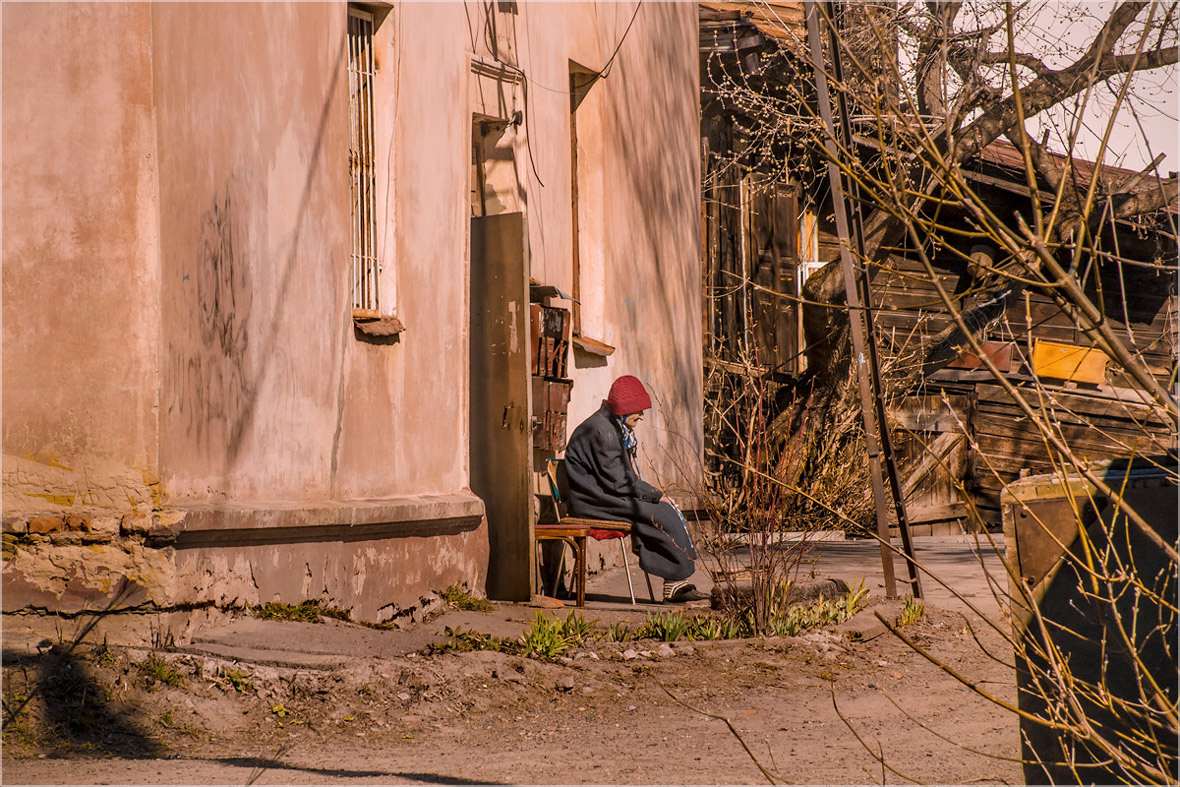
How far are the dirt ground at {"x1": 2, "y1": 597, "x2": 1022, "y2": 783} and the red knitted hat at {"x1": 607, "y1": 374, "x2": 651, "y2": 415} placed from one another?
256 cm

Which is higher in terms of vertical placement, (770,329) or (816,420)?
(770,329)

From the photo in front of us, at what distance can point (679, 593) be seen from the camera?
26.6 feet

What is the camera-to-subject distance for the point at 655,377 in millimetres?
10812

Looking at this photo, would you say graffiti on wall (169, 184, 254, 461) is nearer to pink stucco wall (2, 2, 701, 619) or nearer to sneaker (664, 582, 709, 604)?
pink stucco wall (2, 2, 701, 619)

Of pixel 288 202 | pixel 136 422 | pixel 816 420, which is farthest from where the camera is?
pixel 816 420

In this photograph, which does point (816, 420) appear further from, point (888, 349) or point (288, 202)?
point (288, 202)

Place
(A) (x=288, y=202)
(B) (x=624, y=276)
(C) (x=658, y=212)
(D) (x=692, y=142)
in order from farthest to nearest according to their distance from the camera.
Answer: (D) (x=692, y=142) < (C) (x=658, y=212) < (B) (x=624, y=276) < (A) (x=288, y=202)

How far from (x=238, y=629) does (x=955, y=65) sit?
10.6 metres

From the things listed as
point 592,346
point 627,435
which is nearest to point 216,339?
point 627,435

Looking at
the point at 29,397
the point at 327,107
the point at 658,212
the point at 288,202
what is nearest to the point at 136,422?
the point at 29,397

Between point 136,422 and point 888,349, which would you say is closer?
point 136,422

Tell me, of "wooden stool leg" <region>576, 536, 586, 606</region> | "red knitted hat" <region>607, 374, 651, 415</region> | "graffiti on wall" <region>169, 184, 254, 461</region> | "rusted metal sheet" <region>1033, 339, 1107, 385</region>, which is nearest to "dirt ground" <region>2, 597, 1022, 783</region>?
"graffiti on wall" <region>169, 184, 254, 461</region>

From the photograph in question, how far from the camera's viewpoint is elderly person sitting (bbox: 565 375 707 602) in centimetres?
802

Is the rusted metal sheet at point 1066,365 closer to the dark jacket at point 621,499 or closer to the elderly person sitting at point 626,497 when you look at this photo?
the elderly person sitting at point 626,497
